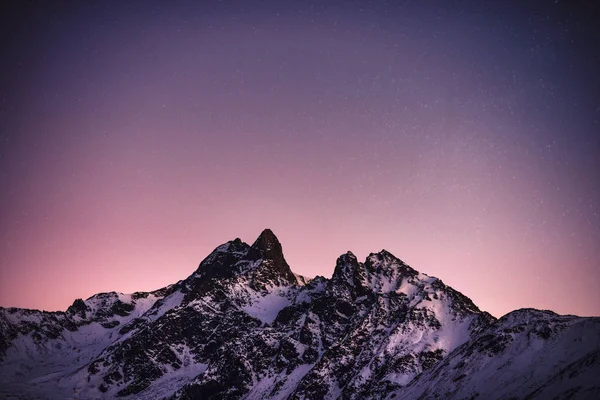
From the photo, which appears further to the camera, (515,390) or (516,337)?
(516,337)

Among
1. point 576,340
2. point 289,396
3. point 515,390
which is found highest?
point 576,340

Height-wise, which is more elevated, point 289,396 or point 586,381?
point 586,381

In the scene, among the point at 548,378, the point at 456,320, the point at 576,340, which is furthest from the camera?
the point at 456,320

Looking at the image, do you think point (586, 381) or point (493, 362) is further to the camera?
point (493, 362)

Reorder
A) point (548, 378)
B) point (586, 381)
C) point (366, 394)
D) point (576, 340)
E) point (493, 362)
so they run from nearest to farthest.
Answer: point (586, 381) < point (548, 378) < point (576, 340) < point (493, 362) < point (366, 394)

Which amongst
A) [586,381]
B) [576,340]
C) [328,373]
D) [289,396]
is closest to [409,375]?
[328,373]

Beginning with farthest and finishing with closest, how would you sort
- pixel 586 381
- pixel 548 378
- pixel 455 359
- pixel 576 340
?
pixel 455 359
pixel 576 340
pixel 548 378
pixel 586 381

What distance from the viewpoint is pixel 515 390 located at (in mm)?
118125

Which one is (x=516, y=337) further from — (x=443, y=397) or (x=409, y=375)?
(x=409, y=375)

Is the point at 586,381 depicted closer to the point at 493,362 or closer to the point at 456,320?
the point at 493,362

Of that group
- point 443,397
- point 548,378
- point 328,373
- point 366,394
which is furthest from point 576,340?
point 328,373

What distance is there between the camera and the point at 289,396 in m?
185

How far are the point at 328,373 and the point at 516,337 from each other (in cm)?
7567

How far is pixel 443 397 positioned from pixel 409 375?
123 ft
